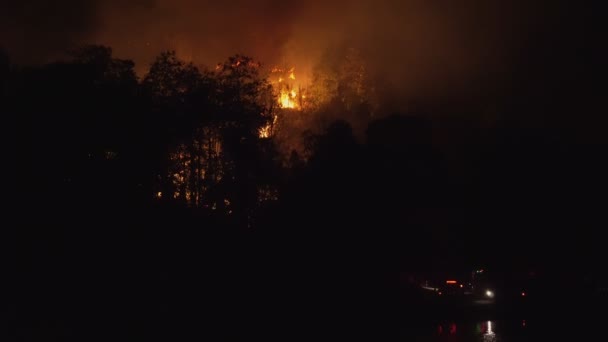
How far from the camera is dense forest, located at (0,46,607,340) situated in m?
18.8

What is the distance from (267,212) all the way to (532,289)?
10.7 m

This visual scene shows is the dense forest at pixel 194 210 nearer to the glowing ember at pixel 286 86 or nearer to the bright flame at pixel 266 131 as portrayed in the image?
the bright flame at pixel 266 131

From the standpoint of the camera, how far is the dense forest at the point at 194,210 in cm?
1884

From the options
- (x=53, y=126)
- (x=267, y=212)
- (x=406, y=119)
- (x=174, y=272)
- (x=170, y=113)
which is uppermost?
(x=406, y=119)

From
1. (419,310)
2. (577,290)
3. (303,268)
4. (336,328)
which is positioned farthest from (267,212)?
(577,290)

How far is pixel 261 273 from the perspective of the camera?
877 inches

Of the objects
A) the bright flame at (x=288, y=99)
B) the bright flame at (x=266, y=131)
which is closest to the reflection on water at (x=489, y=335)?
the bright flame at (x=266, y=131)

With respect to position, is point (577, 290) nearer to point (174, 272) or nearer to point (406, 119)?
point (406, 119)

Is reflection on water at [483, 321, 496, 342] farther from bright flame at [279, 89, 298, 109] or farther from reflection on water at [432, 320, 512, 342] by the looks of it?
bright flame at [279, 89, 298, 109]

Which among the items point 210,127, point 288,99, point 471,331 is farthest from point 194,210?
point 288,99

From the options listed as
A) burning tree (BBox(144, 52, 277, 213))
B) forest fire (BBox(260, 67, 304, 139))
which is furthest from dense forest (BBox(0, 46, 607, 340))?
forest fire (BBox(260, 67, 304, 139))

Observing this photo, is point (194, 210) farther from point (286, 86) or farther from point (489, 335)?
point (286, 86)

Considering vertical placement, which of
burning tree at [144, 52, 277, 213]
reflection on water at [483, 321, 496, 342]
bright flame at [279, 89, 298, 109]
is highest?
bright flame at [279, 89, 298, 109]

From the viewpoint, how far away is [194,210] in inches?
952
